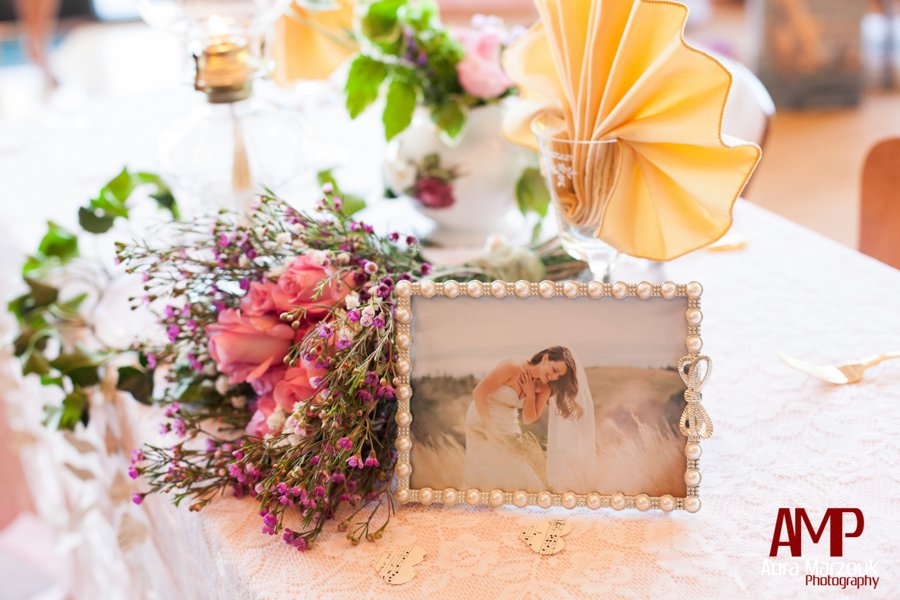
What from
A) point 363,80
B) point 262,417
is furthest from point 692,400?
point 363,80

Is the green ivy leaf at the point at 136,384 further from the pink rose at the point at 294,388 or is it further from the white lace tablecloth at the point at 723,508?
the pink rose at the point at 294,388

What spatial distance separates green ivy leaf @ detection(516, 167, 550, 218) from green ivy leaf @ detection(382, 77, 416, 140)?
172 millimetres

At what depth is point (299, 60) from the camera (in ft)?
4.29

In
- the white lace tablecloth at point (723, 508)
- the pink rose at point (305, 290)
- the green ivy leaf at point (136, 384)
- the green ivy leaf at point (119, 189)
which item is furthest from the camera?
the green ivy leaf at point (119, 189)

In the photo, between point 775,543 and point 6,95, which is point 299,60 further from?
point 6,95

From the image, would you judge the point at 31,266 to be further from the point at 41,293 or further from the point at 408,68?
the point at 408,68

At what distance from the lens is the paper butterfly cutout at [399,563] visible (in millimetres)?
704

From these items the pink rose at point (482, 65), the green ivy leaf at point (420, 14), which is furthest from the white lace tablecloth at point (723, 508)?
the green ivy leaf at point (420, 14)

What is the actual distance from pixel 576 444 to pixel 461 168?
542mm

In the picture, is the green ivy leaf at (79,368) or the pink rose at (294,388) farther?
the green ivy leaf at (79,368)

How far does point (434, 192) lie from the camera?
122cm

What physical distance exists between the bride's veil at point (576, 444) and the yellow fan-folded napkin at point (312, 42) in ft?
2.31

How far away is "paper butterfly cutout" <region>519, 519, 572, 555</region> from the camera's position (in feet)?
2.36

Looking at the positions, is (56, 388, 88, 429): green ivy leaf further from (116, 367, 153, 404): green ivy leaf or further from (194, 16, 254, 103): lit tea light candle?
(194, 16, 254, 103): lit tea light candle
